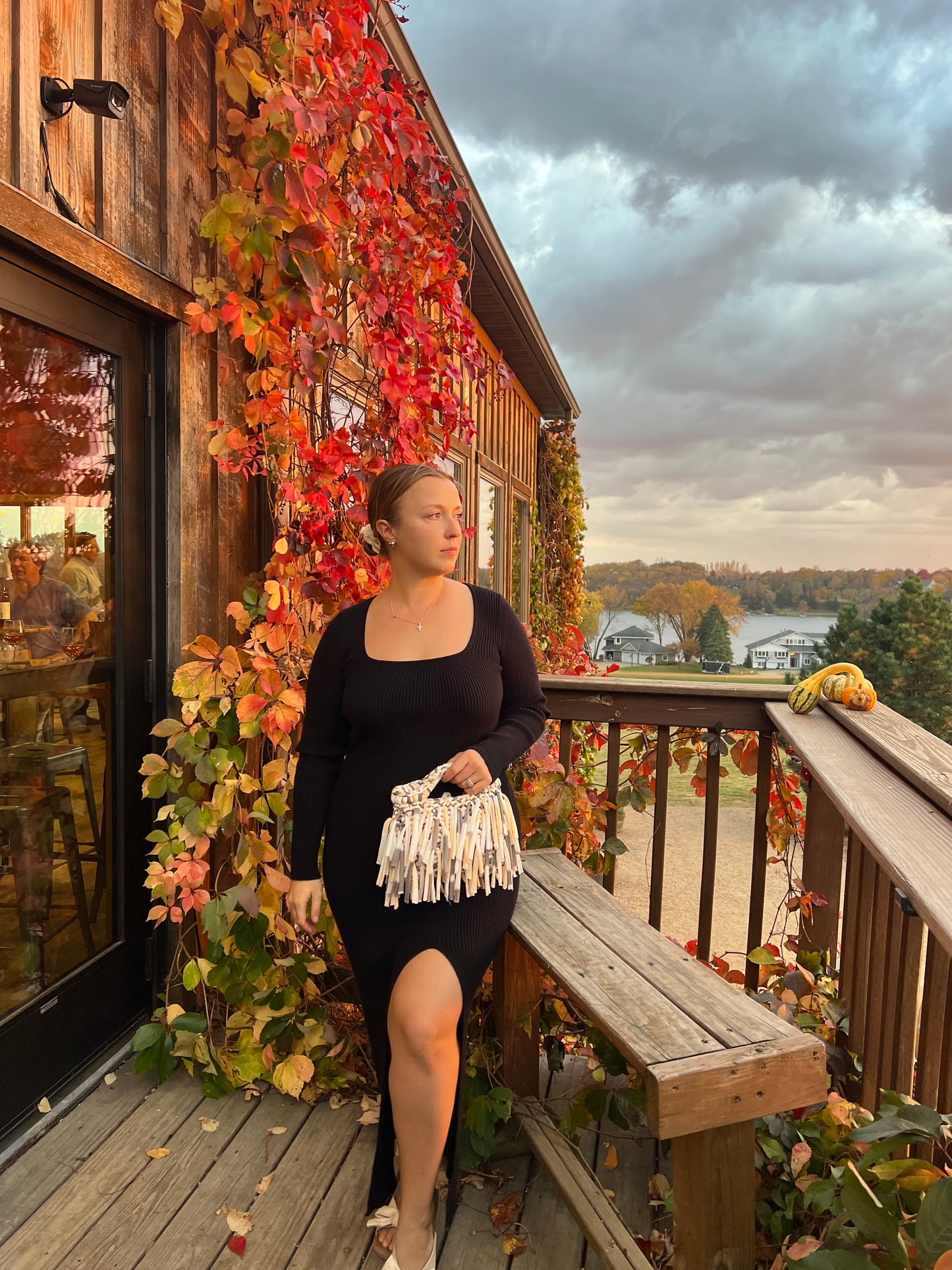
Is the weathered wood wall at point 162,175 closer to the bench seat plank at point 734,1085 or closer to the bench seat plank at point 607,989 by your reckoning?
the bench seat plank at point 607,989

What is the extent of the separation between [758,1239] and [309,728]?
1251mm

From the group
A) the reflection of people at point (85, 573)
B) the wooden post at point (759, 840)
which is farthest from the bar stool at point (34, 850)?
the wooden post at point (759, 840)

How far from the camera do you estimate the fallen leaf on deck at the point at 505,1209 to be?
164 cm

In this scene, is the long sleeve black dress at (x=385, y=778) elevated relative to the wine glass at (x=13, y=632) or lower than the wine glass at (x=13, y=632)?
lower

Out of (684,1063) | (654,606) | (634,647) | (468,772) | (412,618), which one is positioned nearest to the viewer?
(684,1063)

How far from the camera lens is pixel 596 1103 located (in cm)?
172

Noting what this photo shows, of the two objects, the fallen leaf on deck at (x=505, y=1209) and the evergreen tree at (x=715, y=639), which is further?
the evergreen tree at (x=715, y=639)

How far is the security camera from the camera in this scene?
5.28ft

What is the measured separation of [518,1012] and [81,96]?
83.5 inches

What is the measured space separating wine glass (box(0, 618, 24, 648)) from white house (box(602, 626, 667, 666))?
143 inches

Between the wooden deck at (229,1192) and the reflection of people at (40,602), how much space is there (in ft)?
3.60

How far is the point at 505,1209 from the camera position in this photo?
1667 millimetres

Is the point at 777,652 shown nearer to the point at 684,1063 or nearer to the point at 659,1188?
the point at 659,1188

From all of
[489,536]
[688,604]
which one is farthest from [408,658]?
[688,604]
